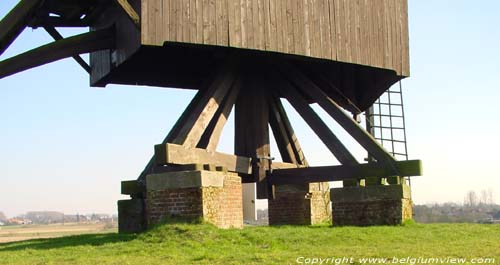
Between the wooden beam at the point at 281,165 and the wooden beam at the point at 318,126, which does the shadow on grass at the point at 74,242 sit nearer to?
the wooden beam at the point at 281,165

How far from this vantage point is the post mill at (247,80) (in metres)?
11.9

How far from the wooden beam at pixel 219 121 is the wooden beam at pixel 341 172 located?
6.60 feet

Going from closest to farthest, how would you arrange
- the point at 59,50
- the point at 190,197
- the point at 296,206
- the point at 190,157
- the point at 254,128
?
the point at 190,197 → the point at 190,157 → the point at 59,50 → the point at 254,128 → the point at 296,206

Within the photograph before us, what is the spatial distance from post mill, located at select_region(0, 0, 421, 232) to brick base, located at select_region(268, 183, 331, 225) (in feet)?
0.11

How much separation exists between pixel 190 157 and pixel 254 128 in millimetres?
3441

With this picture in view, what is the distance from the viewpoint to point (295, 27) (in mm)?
13805

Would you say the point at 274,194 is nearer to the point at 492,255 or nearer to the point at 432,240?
the point at 432,240

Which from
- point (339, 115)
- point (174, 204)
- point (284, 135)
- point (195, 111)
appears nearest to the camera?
point (174, 204)

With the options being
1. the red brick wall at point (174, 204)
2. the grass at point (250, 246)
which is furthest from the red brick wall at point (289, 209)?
the red brick wall at point (174, 204)

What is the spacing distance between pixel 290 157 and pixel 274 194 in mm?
1339

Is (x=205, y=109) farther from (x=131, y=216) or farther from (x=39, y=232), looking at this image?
(x=39, y=232)

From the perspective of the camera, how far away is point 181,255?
355 inches

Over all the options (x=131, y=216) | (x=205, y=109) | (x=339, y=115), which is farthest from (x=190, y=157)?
(x=339, y=115)

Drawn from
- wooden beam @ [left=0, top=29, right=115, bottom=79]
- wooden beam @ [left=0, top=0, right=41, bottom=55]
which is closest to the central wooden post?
wooden beam @ [left=0, top=29, right=115, bottom=79]
